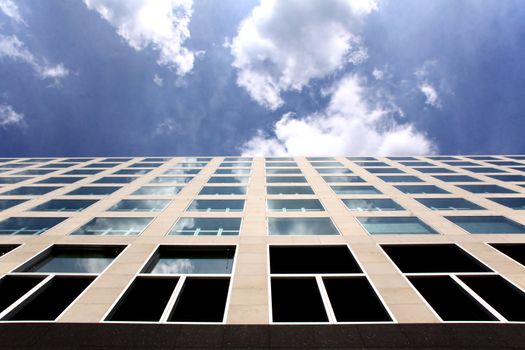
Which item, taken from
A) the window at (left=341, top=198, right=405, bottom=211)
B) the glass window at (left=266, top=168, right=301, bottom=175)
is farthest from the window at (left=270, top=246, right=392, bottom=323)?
→ the glass window at (left=266, top=168, right=301, bottom=175)

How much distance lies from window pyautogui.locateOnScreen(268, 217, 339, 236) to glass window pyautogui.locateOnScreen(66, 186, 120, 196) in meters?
15.0

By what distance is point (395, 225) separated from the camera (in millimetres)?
15836

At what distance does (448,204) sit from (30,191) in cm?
3377

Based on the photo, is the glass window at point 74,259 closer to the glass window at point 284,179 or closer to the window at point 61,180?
the glass window at point 284,179

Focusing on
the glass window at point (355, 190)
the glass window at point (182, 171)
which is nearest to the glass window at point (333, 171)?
the glass window at point (355, 190)

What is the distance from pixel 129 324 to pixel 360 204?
15.7 m

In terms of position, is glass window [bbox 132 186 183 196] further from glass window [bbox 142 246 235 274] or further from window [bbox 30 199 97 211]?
glass window [bbox 142 246 235 274]

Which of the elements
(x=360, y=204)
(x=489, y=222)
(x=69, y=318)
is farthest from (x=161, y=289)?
(x=489, y=222)

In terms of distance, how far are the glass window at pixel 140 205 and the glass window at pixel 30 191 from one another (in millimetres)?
8474

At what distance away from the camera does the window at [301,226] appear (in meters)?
15.1

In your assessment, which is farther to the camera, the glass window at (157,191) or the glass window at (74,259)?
the glass window at (157,191)

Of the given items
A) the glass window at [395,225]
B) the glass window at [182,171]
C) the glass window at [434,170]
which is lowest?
the glass window at [395,225]

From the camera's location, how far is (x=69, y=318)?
889 cm
